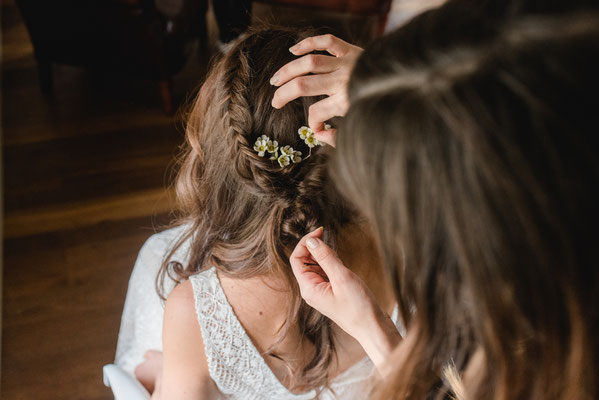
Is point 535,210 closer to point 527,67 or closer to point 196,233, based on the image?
point 527,67

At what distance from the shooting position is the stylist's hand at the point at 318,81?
0.83 m

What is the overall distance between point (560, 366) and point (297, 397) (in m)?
0.63

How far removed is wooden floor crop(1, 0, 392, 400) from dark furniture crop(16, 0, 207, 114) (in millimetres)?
220

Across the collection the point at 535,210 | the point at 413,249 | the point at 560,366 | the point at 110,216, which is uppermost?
the point at 535,210

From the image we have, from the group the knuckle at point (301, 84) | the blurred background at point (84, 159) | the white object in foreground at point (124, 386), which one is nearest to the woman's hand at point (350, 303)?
the knuckle at point (301, 84)

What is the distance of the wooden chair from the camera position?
7.86ft

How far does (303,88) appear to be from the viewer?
84 cm

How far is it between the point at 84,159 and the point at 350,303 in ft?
5.97

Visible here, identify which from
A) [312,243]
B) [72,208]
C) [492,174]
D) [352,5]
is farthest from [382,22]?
[492,174]

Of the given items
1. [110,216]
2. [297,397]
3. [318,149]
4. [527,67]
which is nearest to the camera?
[527,67]

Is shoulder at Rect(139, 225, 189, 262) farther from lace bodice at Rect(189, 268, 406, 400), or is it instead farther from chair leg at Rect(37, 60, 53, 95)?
chair leg at Rect(37, 60, 53, 95)

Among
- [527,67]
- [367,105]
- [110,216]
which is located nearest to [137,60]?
[110,216]

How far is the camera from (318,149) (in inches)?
36.7

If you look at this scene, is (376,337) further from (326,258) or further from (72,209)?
(72,209)
